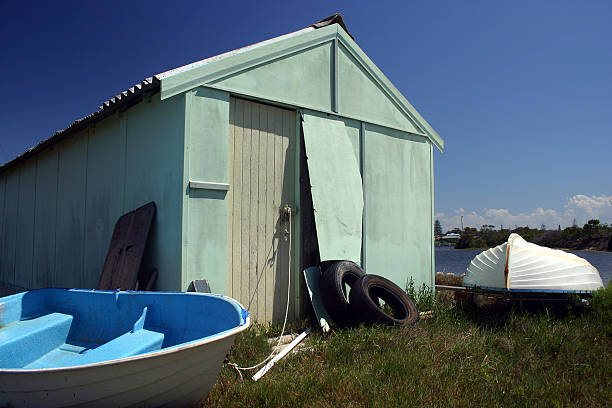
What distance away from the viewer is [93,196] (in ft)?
25.2

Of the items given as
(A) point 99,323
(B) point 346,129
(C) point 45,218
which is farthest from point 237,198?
(C) point 45,218

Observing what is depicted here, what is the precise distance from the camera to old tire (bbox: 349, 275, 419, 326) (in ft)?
18.8

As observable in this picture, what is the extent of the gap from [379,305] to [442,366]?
6.29 ft

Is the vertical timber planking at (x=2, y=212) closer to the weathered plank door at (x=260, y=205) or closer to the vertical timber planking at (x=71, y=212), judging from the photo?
the vertical timber planking at (x=71, y=212)

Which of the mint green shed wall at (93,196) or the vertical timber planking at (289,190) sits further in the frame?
the vertical timber planking at (289,190)

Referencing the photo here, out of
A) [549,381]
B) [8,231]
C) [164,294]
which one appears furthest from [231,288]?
[8,231]

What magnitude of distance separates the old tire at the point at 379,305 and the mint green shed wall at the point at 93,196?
2.40 meters

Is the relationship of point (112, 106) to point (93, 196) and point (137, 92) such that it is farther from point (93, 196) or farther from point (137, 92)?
point (93, 196)

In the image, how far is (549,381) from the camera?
176 inches

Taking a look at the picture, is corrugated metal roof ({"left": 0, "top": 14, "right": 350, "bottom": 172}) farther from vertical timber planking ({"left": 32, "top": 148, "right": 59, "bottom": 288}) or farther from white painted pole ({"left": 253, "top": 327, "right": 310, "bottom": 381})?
white painted pole ({"left": 253, "top": 327, "right": 310, "bottom": 381})

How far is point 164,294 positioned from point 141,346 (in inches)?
31.5

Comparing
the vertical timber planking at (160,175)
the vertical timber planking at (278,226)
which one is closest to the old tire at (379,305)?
the vertical timber planking at (278,226)

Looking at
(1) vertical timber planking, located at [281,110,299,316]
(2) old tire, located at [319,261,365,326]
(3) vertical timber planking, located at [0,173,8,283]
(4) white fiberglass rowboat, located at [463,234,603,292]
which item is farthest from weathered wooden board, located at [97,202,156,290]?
(3) vertical timber planking, located at [0,173,8,283]

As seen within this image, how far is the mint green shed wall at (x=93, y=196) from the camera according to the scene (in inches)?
224
